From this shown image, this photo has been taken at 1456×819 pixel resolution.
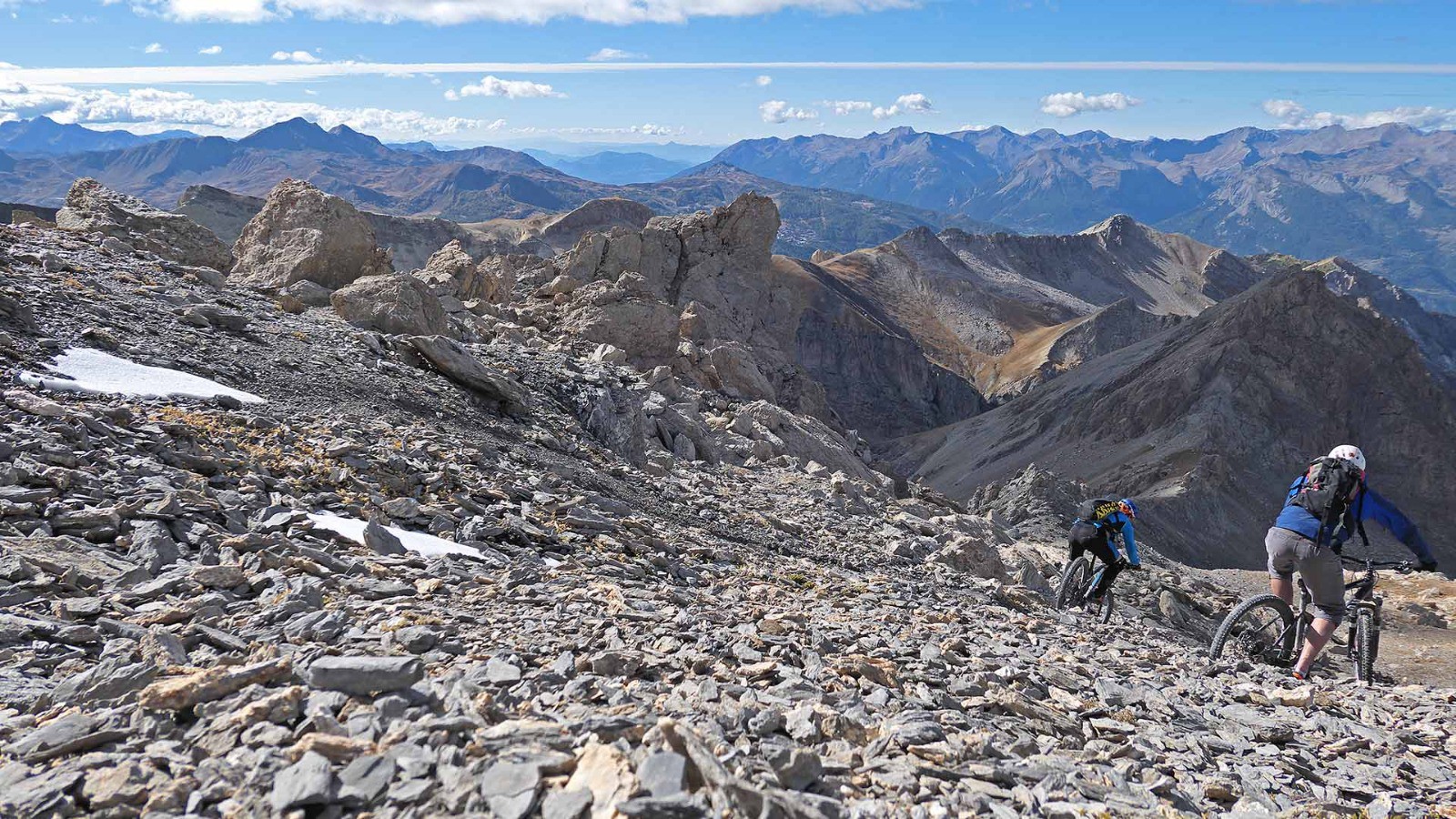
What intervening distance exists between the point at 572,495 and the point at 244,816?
27.8ft

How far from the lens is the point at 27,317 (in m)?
11.3

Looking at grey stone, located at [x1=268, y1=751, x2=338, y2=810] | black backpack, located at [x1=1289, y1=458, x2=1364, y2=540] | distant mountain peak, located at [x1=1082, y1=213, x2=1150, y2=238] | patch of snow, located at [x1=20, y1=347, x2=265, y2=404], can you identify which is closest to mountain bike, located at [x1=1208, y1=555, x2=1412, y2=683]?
black backpack, located at [x1=1289, y1=458, x2=1364, y2=540]

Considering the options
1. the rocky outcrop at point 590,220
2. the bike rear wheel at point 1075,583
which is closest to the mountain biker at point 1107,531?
the bike rear wheel at point 1075,583

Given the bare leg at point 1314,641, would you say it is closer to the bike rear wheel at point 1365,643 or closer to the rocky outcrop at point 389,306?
the bike rear wheel at point 1365,643

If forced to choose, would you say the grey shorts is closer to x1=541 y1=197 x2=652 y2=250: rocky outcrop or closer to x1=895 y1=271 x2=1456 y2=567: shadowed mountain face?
x1=895 y1=271 x2=1456 y2=567: shadowed mountain face

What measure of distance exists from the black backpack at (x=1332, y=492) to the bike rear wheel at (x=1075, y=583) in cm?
367

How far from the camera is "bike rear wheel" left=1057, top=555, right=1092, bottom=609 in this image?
12641 millimetres

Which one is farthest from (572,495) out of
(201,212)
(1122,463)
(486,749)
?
(201,212)

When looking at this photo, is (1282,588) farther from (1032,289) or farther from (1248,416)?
(1032,289)

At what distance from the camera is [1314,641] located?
30.8 feet

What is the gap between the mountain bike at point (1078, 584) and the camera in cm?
1244

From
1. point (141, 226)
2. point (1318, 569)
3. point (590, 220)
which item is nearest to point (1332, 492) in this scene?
point (1318, 569)

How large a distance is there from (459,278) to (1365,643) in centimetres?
2697

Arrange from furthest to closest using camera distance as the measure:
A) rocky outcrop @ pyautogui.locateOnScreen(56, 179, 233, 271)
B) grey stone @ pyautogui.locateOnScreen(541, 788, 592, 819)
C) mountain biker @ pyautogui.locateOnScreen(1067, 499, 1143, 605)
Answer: rocky outcrop @ pyautogui.locateOnScreen(56, 179, 233, 271), mountain biker @ pyautogui.locateOnScreen(1067, 499, 1143, 605), grey stone @ pyautogui.locateOnScreen(541, 788, 592, 819)
